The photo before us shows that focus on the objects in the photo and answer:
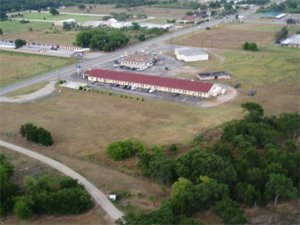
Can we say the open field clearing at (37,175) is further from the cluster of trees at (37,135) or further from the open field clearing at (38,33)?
the open field clearing at (38,33)

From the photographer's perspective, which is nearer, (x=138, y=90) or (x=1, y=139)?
(x=1, y=139)

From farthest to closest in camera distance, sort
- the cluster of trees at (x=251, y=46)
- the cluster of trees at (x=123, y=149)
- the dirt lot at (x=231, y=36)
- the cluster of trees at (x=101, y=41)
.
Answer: the dirt lot at (x=231, y=36) → the cluster of trees at (x=101, y=41) → the cluster of trees at (x=251, y=46) → the cluster of trees at (x=123, y=149)

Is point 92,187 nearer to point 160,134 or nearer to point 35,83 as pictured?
point 160,134

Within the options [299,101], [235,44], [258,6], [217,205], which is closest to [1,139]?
[217,205]

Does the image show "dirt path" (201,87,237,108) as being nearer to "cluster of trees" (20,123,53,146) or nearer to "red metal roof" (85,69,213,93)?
"red metal roof" (85,69,213,93)

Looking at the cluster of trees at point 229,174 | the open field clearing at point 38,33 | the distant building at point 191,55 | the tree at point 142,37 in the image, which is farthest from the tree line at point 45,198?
the tree at point 142,37

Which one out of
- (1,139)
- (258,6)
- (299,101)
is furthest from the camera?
(258,6)
